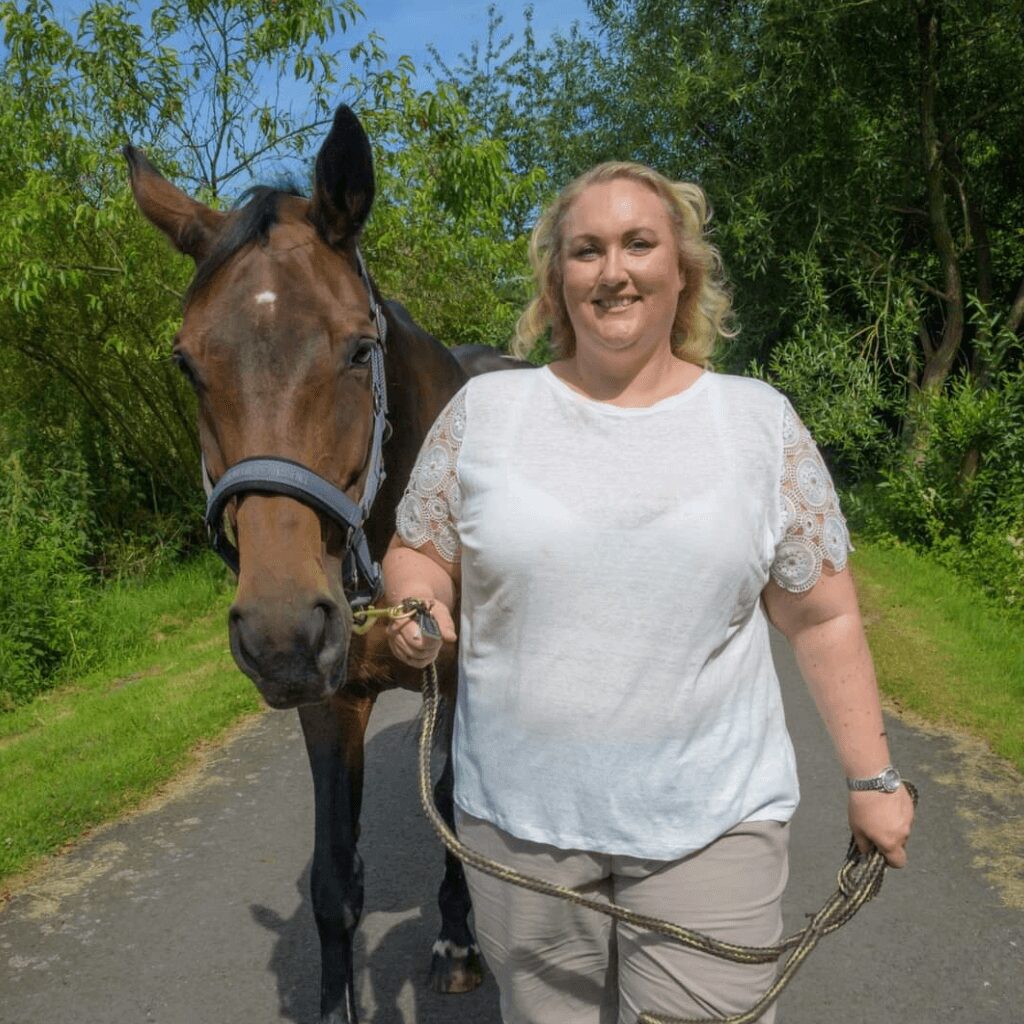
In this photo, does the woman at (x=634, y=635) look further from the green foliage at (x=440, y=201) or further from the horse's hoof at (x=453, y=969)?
the green foliage at (x=440, y=201)

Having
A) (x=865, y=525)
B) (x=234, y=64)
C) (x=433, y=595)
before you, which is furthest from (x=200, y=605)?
(x=433, y=595)

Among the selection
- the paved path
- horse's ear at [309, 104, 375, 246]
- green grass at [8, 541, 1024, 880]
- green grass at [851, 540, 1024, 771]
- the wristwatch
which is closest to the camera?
the wristwatch

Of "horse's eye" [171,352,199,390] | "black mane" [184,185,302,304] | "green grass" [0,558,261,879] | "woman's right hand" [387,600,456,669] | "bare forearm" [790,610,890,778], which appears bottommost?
"green grass" [0,558,261,879]

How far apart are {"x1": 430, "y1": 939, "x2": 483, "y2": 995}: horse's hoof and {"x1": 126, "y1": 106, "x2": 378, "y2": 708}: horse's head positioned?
1671 millimetres

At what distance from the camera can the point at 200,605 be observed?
342 inches

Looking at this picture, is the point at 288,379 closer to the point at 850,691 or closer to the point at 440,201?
the point at 850,691

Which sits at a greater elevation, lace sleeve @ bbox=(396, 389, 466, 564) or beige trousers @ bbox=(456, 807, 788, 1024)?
lace sleeve @ bbox=(396, 389, 466, 564)

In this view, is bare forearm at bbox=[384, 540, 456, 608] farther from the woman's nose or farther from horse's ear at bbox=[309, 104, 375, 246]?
horse's ear at bbox=[309, 104, 375, 246]

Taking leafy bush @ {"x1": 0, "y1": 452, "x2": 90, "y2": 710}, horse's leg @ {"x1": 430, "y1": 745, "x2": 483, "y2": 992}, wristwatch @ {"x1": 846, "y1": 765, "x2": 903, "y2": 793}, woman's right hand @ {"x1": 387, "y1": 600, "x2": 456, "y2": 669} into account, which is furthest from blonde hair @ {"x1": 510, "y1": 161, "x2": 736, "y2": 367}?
leafy bush @ {"x1": 0, "y1": 452, "x2": 90, "y2": 710}

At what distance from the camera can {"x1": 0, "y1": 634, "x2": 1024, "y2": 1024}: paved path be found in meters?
3.20

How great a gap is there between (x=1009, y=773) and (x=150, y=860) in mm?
3692

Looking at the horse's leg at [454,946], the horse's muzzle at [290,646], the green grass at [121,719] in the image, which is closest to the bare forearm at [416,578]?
the horse's muzzle at [290,646]

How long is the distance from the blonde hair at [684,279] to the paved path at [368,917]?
205cm

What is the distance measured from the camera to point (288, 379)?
2195 mm
